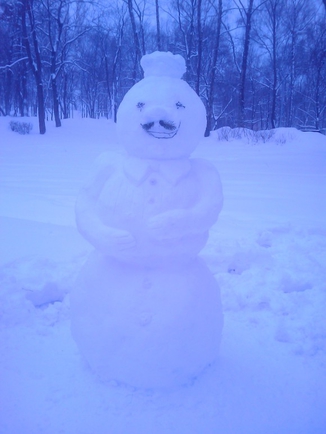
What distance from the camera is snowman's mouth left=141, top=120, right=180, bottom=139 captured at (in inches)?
74.5

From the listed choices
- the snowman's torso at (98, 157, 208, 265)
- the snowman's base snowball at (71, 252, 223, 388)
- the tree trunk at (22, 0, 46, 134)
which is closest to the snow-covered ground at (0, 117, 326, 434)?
the snowman's base snowball at (71, 252, 223, 388)

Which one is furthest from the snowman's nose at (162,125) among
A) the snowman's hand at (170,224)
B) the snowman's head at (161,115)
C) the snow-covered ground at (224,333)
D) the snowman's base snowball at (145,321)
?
the snow-covered ground at (224,333)

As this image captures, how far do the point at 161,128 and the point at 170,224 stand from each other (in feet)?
1.67

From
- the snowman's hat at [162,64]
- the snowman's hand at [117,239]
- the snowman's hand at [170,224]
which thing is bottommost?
the snowman's hand at [117,239]

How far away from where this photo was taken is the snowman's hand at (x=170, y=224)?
186 centimetres

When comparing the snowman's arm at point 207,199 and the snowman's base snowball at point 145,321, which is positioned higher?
the snowman's arm at point 207,199

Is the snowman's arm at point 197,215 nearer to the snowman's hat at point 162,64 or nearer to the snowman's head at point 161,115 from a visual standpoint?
the snowman's head at point 161,115

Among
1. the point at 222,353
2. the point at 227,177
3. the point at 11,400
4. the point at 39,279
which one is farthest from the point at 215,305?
the point at 227,177

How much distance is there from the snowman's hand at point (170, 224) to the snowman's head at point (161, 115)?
0.34 metres

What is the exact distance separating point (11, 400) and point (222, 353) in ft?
4.59

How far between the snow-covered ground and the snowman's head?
4.74 feet

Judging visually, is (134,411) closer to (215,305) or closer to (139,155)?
(215,305)

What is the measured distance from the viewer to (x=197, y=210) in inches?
75.6

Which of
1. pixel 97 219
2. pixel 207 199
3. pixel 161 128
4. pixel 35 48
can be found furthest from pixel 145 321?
pixel 35 48
